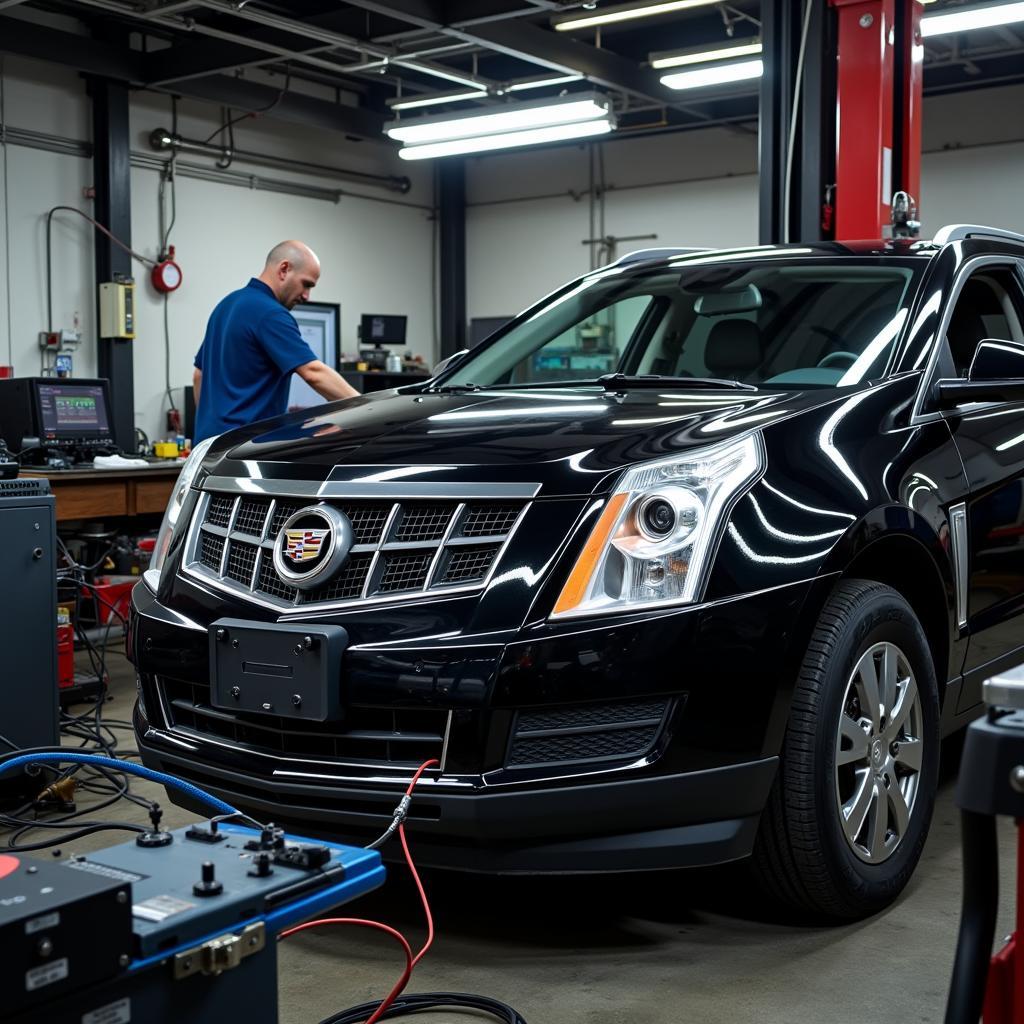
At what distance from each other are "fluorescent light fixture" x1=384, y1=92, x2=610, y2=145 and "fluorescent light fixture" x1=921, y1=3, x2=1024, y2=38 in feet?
8.84

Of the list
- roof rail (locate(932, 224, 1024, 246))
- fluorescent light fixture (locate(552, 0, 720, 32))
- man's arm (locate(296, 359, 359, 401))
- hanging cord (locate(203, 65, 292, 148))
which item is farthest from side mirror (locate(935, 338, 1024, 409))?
hanging cord (locate(203, 65, 292, 148))

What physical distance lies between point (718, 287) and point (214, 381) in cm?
202

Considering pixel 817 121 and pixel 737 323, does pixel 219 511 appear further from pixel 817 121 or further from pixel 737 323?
pixel 817 121

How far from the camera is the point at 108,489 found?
20.1 ft

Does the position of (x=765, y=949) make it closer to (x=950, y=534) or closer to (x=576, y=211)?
(x=950, y=534)

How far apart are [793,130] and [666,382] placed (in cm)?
284

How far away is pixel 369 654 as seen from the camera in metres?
2.22

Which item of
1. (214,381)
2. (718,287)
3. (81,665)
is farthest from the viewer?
(81,665)

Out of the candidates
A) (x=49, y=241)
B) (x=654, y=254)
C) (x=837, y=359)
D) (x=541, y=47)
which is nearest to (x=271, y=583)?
(x=837, y=359)

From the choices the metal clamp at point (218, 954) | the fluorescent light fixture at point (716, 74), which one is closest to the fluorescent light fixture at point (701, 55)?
the fluorescent light fixture at point (716, 74)

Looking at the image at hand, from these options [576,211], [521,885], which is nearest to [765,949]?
[521,885]

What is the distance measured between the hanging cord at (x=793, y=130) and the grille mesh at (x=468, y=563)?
141 inches

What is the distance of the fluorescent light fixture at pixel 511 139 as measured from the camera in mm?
10562

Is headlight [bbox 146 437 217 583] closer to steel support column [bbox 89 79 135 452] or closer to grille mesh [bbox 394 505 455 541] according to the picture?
grille mesh [bbox 394 505 455 541]
